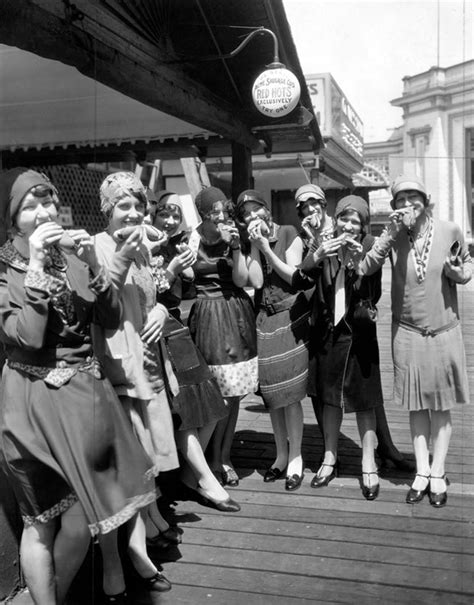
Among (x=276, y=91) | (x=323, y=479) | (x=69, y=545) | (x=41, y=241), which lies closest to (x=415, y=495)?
(x=323, y=479)

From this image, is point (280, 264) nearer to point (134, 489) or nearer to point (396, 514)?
point (396, 514)

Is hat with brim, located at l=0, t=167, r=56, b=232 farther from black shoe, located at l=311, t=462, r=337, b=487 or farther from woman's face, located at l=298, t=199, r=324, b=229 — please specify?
black shoe, located at l=311, t=462, r=337, b=487

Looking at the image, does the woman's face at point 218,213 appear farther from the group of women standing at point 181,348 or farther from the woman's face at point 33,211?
the woman's face at point 33,211

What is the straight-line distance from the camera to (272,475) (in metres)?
3.71

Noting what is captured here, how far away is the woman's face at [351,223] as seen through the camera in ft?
10.9

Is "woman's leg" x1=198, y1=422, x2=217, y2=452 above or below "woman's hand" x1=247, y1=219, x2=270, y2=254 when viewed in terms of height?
below

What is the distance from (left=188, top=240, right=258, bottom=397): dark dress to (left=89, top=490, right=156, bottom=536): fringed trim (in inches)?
48.5

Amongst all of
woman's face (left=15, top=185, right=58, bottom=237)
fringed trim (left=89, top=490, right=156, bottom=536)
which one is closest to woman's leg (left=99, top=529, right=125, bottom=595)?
fringed trim (left=89, top=490, right=156, bottom=536)

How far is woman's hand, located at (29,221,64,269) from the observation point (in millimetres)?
2018

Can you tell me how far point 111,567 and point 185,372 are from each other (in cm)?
100

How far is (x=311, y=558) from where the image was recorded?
278cm

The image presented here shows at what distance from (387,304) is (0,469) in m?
9.88

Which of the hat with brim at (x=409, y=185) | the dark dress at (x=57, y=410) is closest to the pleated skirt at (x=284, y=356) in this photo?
the hat with brim at (x=409, y=185)

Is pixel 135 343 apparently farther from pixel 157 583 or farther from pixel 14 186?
pixel 157 583
